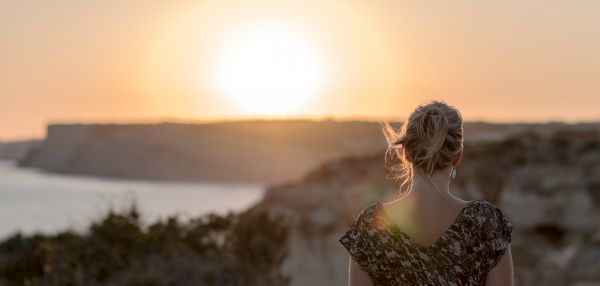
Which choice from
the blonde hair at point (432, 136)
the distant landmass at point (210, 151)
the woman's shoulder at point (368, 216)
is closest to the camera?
the blonde hair at point (432, 136)

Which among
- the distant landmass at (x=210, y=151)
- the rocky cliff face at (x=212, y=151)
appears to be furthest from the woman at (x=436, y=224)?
the rocky cliff face at (x=212, y=151)

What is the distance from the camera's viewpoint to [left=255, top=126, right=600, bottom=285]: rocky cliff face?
2695 cm

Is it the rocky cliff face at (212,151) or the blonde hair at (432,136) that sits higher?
the blonde hair at (432,136)

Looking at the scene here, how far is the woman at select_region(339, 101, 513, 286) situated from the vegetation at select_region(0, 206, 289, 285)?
26.1 feet

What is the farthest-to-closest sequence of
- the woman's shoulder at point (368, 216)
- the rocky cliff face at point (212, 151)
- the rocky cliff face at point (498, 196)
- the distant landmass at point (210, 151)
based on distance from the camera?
the rocky cliff face at point (212, 151) < the distant landmass at point (210, 151) < the rocky cliff face at point (498, 196) < the woman's shoulder at point (368, 216)

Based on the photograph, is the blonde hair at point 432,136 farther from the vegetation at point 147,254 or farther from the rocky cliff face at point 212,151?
the rocky cliff face at point 212,151

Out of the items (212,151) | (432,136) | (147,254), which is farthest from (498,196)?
(212,151)

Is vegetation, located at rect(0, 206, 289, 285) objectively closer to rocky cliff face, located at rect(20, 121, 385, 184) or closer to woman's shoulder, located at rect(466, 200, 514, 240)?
woman's shoulder, located at rect(466, 200, 514, 240)

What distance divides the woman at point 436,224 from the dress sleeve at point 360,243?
5 centimetres

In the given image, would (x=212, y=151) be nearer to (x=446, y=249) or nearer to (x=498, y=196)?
(x=498, y=196)

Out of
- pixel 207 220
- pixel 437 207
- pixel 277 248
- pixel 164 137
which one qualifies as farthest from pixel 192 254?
pixel 164 137

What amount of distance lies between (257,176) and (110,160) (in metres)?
28.4

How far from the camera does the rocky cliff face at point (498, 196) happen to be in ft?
88.4

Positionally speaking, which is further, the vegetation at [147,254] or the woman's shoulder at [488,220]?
the vegetation at [147,254]
